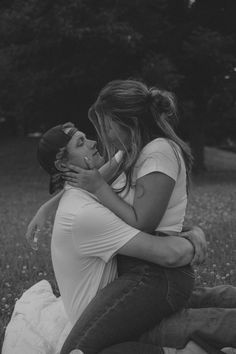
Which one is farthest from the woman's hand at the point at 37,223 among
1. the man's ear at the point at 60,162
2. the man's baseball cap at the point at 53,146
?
the man's ear at the point at 60,162

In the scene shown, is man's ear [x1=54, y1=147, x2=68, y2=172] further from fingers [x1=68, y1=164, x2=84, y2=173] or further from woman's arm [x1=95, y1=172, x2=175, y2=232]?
woman's arm [x1=95, y1=172, x2=175, y2=232]

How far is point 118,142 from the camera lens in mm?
4250

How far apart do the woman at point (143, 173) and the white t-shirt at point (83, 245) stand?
9 cm

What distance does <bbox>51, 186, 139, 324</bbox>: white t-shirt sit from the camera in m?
3.94

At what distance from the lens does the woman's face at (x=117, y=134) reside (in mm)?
4184

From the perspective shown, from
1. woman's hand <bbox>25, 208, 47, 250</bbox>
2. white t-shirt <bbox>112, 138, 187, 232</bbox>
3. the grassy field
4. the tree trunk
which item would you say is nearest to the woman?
white t-shirt <bbox>112, 138, 187, 232</bbox>

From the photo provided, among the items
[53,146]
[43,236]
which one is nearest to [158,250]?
[53,146]

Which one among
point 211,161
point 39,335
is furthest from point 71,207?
point 211,161

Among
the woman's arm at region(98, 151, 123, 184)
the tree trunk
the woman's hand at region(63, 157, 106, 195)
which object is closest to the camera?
the woman's hand at region(63, 157, 106, 195)

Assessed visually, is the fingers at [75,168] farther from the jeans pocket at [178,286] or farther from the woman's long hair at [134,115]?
the jeans pocket at [178,286]

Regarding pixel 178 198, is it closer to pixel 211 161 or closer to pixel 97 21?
pixel 97 21

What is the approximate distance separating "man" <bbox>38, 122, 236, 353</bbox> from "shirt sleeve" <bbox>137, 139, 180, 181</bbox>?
14.2 inches

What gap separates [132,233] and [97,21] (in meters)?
19.2

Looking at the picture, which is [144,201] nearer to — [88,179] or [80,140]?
[88,179]
